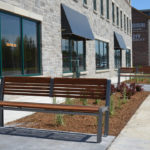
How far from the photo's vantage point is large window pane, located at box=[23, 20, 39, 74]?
9.98 meters

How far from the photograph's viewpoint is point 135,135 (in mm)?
4574

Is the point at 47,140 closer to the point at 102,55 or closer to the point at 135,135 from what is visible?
the point at 135,135

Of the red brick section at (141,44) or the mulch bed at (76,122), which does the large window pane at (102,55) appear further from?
the red brick section at (141,44)

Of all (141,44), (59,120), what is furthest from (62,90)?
(141,44)

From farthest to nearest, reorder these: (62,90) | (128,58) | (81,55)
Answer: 1. (128,58)
2. (81,55)
3. (62,90)

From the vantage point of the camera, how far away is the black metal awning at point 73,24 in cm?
1227

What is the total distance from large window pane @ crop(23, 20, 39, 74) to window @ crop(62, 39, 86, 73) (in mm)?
2769

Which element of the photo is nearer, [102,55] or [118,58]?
[102,55]

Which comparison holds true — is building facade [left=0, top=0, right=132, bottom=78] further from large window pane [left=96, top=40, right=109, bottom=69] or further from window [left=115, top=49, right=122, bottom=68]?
window [left=115, top=49, right=122, bottom=68]

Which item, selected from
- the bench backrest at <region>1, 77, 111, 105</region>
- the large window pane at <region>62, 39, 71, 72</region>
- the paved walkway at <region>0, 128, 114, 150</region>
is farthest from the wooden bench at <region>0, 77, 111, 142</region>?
the large window pane at <region>62, 39, 71, 72</region>

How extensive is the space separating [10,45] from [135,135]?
5.99 meters

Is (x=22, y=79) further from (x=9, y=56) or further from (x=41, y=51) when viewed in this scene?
(x=41, y=51)

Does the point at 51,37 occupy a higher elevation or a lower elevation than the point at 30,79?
higher

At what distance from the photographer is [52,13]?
1146cm
